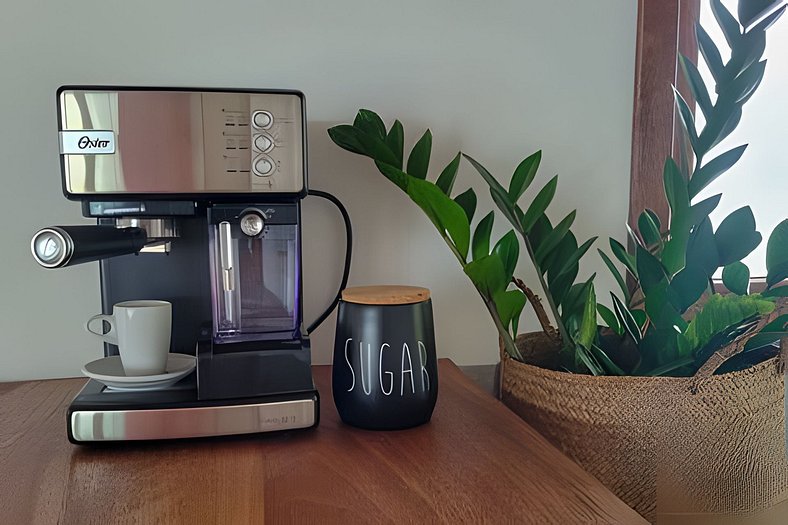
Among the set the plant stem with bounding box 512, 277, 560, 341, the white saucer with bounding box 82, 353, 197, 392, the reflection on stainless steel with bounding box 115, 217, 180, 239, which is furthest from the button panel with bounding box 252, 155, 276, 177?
the plant stem with bounding box 512, 277, 560, 341

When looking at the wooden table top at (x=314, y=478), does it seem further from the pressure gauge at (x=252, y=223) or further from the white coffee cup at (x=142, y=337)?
the pressure gauge at (x=252, y=223)

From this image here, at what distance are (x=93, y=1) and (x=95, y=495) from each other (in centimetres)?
70

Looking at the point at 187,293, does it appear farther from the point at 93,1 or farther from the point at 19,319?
the point at 93,1

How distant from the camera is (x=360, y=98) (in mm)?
1052

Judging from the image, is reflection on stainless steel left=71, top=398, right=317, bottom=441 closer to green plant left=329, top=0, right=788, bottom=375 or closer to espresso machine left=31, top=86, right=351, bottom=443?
espresso machine left=31, top=86, right=351, bottom=443

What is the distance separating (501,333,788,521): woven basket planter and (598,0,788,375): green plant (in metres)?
0.05

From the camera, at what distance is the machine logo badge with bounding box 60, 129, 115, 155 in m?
0.73

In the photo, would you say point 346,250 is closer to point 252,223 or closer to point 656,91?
point 252,223

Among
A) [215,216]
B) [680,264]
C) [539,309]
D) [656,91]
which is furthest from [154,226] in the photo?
[656,91]

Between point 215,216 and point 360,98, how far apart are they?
0.38 metres

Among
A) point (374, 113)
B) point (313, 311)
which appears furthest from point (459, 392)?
point (374, 113)

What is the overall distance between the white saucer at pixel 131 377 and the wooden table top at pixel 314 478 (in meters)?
0.06

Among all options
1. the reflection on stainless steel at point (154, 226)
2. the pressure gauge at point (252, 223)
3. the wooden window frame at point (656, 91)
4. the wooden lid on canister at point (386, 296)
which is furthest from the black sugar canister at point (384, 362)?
the wooden window frame at point (656, 91)

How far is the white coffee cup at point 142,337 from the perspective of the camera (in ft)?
2.47
